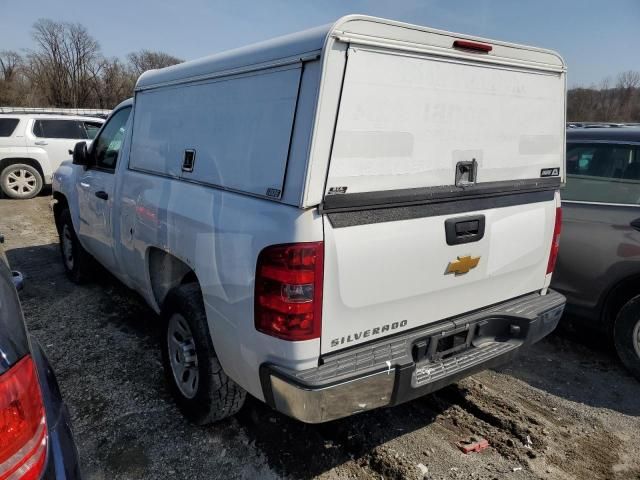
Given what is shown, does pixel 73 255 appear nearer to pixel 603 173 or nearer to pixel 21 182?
pixel 603 173

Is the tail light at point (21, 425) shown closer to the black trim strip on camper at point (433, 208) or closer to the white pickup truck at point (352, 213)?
the white pickup truck at point (352, 213)

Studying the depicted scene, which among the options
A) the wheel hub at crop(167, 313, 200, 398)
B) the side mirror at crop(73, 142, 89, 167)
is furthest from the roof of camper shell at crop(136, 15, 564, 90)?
the side mirror at crop(73, 142, 89, 167)

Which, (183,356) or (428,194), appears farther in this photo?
(183,356)

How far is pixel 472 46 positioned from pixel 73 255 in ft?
14.9

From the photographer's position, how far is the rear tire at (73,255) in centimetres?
500

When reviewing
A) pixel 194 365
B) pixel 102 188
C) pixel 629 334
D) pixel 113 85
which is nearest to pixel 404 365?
pixel 194 365

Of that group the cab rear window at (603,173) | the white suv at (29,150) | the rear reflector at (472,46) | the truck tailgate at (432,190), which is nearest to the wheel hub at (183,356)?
the truck tailgate at (432,190)

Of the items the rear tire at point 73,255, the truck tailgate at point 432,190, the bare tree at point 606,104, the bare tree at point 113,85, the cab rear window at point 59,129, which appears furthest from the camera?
the bare tree at point 113,85

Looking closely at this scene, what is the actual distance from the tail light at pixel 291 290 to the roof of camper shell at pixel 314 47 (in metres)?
0.81

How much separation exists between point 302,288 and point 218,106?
1.17 meters

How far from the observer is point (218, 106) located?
253 cm

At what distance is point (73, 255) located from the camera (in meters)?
5.12

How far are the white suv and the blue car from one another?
1062 centimetres

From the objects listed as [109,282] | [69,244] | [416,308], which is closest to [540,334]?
[416,308]
